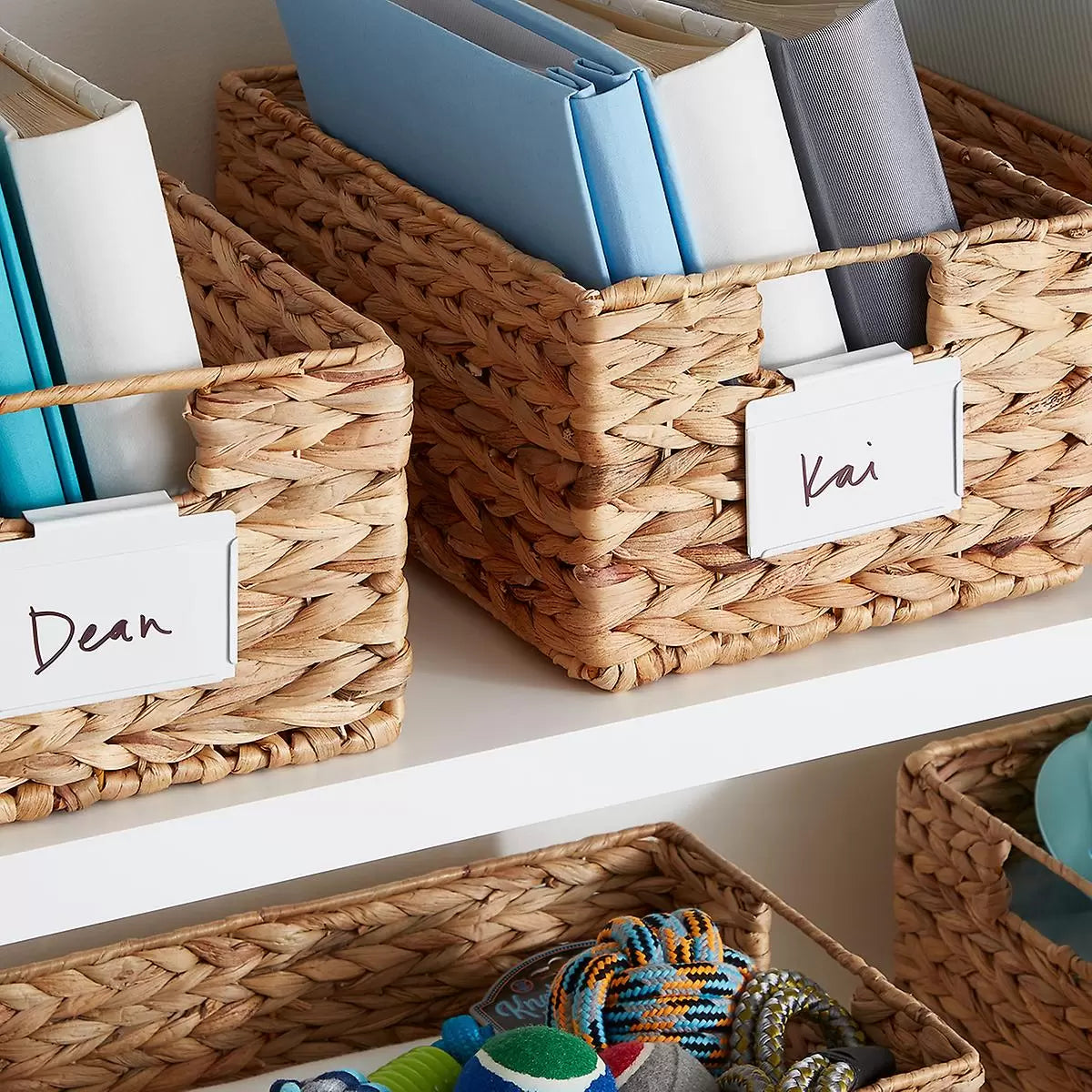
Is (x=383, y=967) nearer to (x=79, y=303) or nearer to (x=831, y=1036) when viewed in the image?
(x=831, y=1036)

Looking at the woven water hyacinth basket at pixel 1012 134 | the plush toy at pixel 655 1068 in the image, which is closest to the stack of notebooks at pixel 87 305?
the plush toy at pixel 655 1068

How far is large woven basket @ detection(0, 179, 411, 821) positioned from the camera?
506mm

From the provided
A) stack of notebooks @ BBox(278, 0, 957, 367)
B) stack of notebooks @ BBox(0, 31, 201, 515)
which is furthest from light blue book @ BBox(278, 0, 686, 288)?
stack of notebooks @ BBox(0, 31, 201, 515)

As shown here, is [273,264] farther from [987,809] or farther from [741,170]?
[987,809]

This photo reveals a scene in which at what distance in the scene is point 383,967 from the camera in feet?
2.94

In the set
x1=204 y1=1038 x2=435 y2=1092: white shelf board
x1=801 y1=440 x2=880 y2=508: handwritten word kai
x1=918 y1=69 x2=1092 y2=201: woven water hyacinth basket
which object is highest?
x1=918 y1=69 x2=1092 y2=201: woven water hyacinth basket

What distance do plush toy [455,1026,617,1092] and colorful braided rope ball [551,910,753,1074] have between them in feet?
0.16

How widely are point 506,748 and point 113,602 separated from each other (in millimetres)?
Answer: 166

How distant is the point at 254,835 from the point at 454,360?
217mm

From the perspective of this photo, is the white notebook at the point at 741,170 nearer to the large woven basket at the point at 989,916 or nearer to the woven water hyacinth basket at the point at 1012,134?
the woven water hyacinth basket at the point at 1012,134

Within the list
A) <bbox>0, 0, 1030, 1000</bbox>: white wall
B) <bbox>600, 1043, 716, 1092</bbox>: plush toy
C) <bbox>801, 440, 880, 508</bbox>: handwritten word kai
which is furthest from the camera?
<bbox>0, 0, 1030, 1000</bbox>: white wall

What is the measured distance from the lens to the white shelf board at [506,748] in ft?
1.79

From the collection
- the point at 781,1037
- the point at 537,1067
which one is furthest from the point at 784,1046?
the point at 537,1067

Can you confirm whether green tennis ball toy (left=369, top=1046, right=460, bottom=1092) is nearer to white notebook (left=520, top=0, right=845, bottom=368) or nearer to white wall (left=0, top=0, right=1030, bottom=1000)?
white wall (left=0, top=0, right=1030, bottom=1000)
